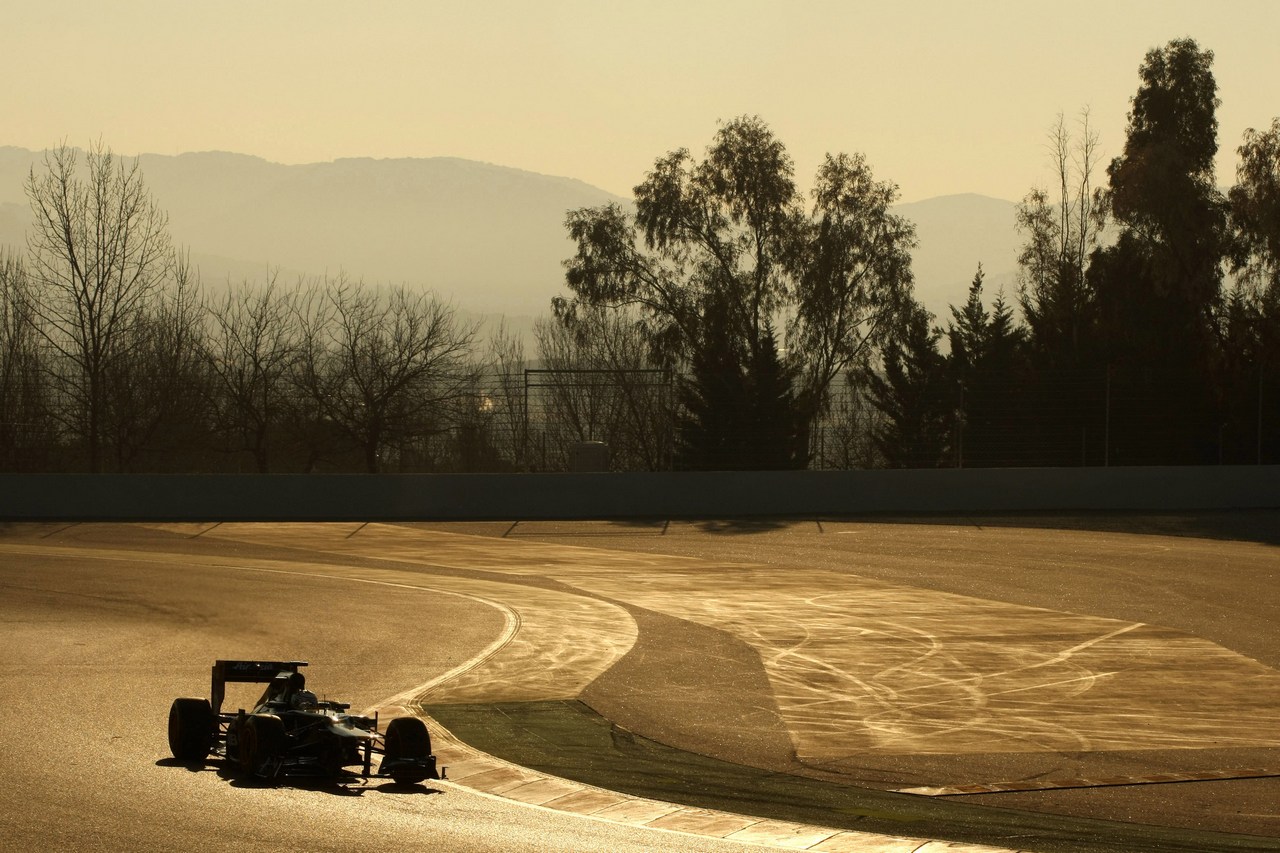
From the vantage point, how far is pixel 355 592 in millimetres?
19703

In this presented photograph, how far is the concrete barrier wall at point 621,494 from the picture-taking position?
3084 centimetres

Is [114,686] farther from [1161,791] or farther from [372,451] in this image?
[372,451]

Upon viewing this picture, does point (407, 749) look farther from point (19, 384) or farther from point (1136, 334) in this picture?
point (1136, 334)

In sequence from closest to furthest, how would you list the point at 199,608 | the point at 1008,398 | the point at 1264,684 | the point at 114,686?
1. the point at 114,686
2. the point at 1264,684
3. the point at 199,608
4. the point at 1008,398

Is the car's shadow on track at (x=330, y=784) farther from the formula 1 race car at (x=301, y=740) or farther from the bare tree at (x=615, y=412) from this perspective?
the bare tree at (x=615, y=412)

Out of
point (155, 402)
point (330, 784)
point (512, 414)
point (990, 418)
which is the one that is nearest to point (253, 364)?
point (155, 402)

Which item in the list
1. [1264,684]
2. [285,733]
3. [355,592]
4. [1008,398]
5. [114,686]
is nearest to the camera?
[285,733]

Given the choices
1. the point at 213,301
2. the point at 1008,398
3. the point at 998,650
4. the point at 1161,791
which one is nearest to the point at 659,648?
the point at 998,650

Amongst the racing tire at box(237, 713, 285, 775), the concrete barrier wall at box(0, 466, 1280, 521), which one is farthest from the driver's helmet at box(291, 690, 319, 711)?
the concrete barrier wall at box(0, 466, 1280, 521)

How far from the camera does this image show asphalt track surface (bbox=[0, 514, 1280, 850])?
8.36 metres

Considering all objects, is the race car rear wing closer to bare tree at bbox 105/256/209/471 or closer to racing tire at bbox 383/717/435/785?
racing tire at bbox 383/717/435/785

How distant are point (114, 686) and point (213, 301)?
32.1 metres

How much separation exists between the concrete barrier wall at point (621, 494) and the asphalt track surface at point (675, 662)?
11.0ft

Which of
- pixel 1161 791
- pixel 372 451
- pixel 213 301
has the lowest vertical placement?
pixel 1161 791
